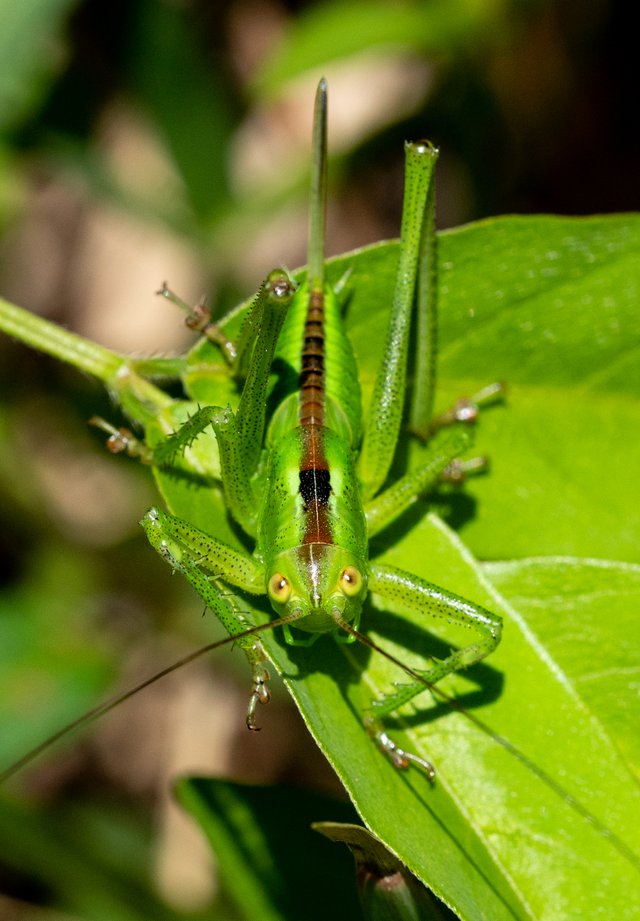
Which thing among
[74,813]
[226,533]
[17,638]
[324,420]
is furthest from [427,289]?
[74,813]

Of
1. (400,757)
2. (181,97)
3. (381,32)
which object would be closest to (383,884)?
(400,757)

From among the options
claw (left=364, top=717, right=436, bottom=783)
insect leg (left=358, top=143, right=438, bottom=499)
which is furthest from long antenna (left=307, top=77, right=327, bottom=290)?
claw (left=364, top=717, right=436, bottom=783)

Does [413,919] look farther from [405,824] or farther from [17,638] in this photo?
[17,638]

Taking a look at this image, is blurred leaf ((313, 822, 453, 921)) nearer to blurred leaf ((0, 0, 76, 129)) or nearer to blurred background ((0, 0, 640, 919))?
blurred background ((0, 0, 640, 919))

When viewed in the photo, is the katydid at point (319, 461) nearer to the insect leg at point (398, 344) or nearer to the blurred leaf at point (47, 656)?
the insect leg at point (398, 344)

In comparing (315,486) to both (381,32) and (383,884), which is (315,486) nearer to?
(383,884)

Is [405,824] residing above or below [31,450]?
below

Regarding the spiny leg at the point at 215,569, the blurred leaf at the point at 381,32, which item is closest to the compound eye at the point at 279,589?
the spiny leg at the point at 215,569
